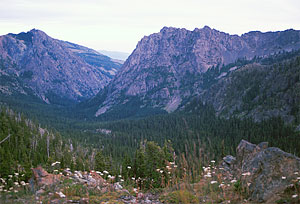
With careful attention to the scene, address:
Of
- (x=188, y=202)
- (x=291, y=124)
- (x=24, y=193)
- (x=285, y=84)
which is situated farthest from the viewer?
(x=285, y=84)

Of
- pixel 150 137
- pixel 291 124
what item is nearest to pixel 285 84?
pixel 291 124

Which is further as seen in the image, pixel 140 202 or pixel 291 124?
pixel 291 124

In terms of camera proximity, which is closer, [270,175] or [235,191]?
[270,175]

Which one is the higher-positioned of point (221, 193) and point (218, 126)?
point (221, 193)

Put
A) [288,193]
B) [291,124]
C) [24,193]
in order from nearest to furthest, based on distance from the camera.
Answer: [288,193]
[24,193]
[291,124]

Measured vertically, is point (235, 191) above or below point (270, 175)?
below

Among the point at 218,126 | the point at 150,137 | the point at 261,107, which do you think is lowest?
the point at 150,137

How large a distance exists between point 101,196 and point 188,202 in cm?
502

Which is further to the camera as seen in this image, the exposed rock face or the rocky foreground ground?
the exposed rock face

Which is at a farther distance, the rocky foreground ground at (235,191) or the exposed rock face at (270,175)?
the exposed rock face at (270,175)

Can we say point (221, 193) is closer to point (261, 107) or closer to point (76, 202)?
point (76, 202)

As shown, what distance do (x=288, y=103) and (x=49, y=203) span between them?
17636 cm

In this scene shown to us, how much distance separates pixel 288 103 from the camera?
157 m

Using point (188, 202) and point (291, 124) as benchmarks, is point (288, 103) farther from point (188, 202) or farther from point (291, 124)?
point (188, 202)
